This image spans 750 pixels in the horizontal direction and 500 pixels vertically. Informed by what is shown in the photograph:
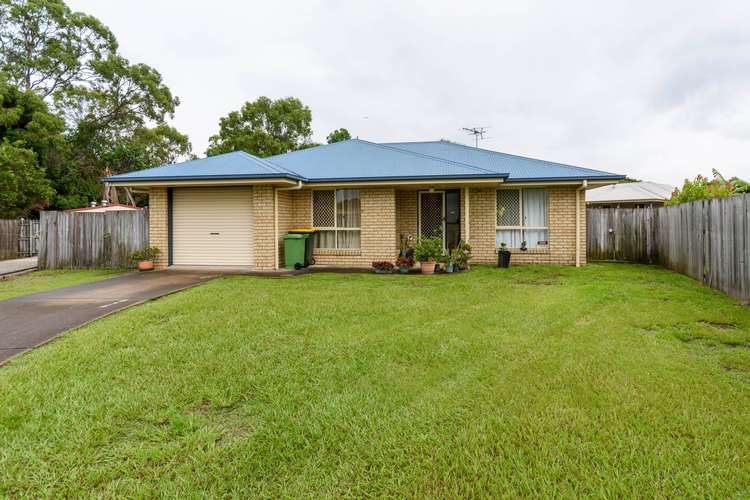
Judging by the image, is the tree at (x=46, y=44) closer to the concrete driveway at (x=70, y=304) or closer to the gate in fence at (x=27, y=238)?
the gate in fence at (x=27, y=238)

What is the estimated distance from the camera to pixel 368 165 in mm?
13336

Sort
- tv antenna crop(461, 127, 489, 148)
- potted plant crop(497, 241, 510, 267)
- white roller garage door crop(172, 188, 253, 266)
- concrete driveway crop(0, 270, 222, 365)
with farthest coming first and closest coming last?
tv antenna crop(461, 127, 489, 148) < potted plant crop(497, 241, 510, 267) < white roller garage door crop(172, 188, 253, 266) < concrete driveway crop(0, 270, 222, 365)

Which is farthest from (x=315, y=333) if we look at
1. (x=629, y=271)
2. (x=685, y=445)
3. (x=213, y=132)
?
(x=213, y=132)

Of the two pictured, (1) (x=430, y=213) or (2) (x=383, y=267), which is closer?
(2) (x=383, y=267)

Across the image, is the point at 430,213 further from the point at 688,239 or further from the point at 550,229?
the point at 688,239

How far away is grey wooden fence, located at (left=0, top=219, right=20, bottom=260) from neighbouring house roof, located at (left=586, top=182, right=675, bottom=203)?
28471 mm

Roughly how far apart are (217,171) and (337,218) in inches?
143

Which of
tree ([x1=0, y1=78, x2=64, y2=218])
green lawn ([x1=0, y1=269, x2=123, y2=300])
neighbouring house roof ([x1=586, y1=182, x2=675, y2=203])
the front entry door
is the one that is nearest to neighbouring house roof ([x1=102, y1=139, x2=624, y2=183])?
the front entry door

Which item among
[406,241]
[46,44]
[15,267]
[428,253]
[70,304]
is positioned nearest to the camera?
[70,304]

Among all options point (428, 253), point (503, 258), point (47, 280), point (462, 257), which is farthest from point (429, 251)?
point (47, 280)

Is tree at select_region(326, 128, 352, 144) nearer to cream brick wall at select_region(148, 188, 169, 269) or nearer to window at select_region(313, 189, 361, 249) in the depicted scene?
window at select_region(313, 189, 361, 249)

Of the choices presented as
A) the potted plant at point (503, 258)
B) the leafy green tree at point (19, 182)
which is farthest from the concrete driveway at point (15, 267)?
the potted plant at point (503, 258)

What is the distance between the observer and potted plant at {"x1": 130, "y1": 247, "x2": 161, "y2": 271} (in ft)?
40.1

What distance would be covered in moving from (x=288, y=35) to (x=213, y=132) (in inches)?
921
